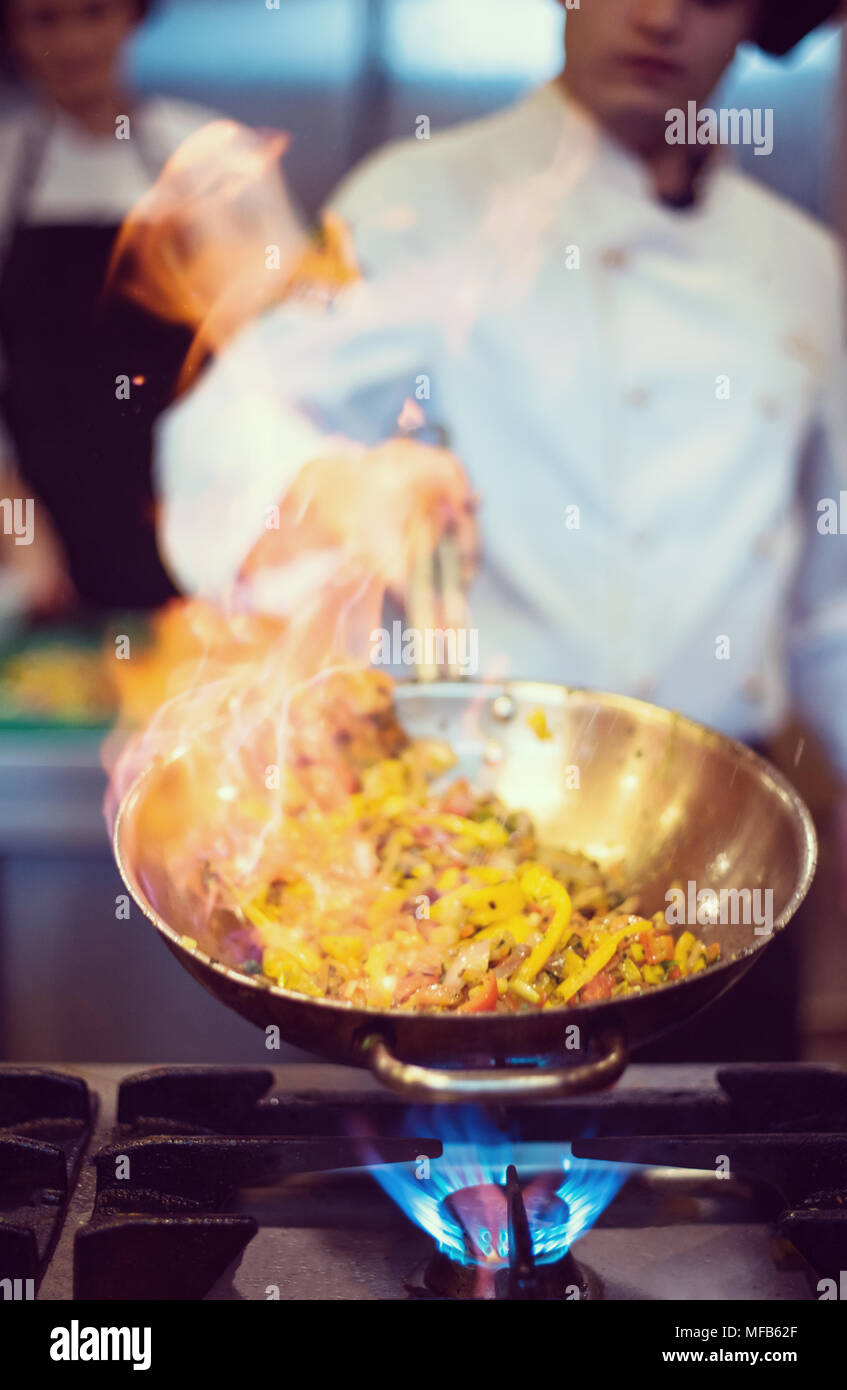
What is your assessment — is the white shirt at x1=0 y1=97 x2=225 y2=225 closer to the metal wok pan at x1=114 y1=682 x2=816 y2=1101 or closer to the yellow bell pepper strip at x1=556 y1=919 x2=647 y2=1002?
the metal wok pan at x1=114 y1=682 x2=816 y2=1101

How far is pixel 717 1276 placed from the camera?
0.93 m

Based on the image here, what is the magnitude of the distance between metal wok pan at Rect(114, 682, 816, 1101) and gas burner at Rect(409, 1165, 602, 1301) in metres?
0.12

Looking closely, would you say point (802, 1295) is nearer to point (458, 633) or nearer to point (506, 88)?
point (458, 633)

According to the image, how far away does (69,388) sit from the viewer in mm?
2561

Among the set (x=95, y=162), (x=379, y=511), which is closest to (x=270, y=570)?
(x=379, y=511)

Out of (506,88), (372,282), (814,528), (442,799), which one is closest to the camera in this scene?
(442,799)

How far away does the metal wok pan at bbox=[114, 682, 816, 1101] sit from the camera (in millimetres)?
812

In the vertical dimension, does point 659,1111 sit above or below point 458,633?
below

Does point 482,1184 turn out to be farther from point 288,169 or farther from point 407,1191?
point 288,169

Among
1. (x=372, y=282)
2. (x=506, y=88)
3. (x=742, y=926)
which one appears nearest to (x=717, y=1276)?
(x=742, y=926)

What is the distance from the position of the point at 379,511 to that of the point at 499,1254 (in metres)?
0.83

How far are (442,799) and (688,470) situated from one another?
90cm

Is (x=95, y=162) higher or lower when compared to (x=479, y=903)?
higher
